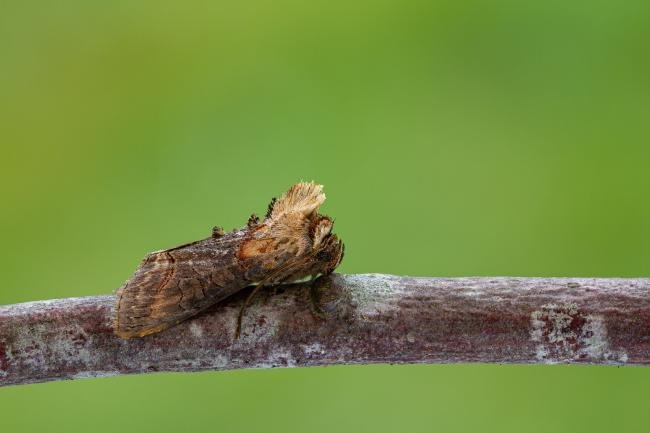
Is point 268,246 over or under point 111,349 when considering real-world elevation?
over

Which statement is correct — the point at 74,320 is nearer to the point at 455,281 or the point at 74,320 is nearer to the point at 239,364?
the point at 239,364

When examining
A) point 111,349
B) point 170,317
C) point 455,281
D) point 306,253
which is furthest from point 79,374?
point 455,281

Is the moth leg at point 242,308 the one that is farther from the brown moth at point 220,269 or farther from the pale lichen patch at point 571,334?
the pale lichen patch at point 571,334

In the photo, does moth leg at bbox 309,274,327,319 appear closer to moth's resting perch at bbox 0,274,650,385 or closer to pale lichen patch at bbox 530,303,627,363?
moth's resting perch at bbox 0,274,650,385

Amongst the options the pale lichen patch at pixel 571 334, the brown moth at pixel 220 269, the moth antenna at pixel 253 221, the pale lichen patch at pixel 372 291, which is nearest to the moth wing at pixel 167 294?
the brown moth at pixel 220 269

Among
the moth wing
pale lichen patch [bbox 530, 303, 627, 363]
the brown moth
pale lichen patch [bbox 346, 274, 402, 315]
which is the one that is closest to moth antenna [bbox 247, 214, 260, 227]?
the brown moth

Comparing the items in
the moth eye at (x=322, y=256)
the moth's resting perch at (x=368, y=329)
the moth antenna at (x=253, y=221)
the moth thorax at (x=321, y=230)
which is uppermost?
the moth antenna at (x=253, y=221)

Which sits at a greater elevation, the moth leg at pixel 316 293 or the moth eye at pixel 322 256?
the moth eye at pixel 322 256
